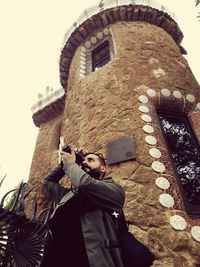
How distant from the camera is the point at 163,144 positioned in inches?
118

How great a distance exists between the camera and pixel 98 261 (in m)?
1.13

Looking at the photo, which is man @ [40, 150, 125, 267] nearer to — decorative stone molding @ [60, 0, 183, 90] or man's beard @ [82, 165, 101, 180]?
man's beard @ [82, 165, 101, 180]

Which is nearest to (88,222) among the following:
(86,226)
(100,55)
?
(86,226)

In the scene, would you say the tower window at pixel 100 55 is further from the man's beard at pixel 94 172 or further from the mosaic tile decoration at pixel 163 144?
the man's beard at pixel 94 172

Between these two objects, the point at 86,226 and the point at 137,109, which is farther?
the point at 137,109

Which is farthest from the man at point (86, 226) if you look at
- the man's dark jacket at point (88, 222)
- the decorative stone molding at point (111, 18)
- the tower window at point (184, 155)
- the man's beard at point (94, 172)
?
the decorative stone molding at point (111, 18)

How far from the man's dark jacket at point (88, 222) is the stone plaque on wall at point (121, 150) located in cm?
141

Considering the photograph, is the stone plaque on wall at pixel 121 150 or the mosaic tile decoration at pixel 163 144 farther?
the stone plaque on wall at pixel 121 150

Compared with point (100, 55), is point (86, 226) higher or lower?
lower

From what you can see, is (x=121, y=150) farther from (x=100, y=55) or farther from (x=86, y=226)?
(x=100, y=55)

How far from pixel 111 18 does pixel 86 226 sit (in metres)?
5.87

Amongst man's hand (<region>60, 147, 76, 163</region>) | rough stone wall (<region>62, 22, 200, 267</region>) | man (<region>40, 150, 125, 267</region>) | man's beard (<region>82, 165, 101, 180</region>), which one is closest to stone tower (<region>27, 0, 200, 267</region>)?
rough stone wall (<region>62, 22, 200, 267</region>)

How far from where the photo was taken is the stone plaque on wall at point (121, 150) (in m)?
2.90

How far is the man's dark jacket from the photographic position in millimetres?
1207
